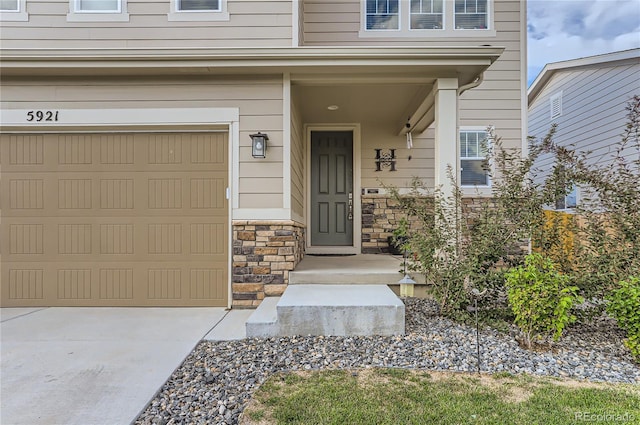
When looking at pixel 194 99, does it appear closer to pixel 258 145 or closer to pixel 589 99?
pixel 258 145

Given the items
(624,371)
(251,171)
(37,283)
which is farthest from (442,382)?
(37,283)

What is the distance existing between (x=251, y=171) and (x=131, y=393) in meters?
2.60

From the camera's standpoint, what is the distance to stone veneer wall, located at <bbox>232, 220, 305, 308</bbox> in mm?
4309

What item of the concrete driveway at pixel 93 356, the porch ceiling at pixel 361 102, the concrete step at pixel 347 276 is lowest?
the concrete driveway at pixel 93 356

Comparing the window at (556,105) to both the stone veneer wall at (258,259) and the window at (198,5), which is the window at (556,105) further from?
the window at (198,5)

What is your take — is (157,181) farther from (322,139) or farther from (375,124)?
(375,124)

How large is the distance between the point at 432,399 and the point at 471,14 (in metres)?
6.35

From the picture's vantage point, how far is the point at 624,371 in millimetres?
2650

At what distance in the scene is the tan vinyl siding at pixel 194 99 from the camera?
171 inches

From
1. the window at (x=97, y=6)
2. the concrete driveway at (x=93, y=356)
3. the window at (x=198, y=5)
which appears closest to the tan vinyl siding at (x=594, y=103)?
the window at (x=198, y=5)

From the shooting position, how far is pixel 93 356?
115 inches

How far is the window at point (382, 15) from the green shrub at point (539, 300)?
4.86 metres

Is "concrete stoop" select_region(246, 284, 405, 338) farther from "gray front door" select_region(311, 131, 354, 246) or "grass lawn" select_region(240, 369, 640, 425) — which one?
"gray front door" select_region(311, 131, 354, 246)

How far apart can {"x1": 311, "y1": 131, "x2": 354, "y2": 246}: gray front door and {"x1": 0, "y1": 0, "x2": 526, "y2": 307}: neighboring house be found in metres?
2.12
